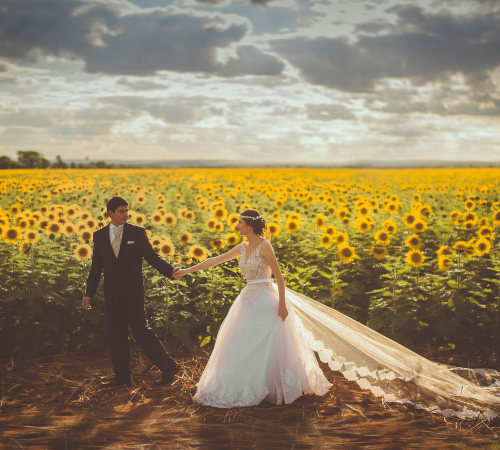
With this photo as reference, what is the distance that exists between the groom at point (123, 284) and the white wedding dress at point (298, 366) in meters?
0.72

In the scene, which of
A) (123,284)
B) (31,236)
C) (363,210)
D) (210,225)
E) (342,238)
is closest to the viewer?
(123,284)

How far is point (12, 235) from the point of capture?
267 inches

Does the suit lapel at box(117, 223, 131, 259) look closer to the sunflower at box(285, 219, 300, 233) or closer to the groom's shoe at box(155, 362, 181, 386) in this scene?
the groom's shoe at box(155, 362, 181, 386)

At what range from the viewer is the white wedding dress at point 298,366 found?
4.50 metres

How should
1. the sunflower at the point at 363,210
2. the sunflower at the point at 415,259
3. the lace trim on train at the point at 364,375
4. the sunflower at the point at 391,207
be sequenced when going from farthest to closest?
the sunflower at the point at 391,207, the sunflower at the point at 363,210, the sunflower at the point at 415,259, the lace trim on train at the point at 364,375

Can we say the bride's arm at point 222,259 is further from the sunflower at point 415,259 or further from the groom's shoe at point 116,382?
the sunflower at point 415,259

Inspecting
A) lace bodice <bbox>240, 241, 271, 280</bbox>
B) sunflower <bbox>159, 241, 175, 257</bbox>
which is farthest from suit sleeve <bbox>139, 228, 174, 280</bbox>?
sunflower <bbox>159, 241, 175, 257</bbox>

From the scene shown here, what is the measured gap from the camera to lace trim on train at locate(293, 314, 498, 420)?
171 inches

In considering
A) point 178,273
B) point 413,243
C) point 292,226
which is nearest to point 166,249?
point 178,273

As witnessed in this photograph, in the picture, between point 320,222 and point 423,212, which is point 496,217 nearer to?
point 423,212

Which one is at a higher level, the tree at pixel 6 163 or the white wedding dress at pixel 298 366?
the tree at pixel 6 163

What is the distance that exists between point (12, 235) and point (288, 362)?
4447 mm

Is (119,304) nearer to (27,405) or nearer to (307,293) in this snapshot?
(27,405)

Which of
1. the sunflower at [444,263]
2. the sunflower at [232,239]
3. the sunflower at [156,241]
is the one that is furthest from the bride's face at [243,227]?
the sunflower at [444,263]
